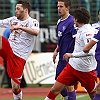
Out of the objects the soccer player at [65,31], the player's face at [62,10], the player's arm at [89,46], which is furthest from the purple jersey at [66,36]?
the player's arm at [89,46]

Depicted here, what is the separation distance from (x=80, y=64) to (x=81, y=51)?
0.30 m

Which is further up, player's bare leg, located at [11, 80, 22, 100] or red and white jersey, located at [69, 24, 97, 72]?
red and white jersey, located at [69, 24, 97, 72]

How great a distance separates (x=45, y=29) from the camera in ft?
68.5

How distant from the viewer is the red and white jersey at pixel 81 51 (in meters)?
9.86

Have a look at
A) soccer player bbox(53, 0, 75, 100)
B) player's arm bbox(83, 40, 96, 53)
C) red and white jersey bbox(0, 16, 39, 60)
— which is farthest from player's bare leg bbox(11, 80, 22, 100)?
player's arm bbox(83, 40, 96, 53)

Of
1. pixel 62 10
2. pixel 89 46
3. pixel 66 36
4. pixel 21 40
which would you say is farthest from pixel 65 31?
→ pixel 89 46

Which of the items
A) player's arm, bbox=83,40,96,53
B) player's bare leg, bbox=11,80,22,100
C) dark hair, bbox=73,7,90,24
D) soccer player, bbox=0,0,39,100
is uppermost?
dark hair, bbox=73,7,90,24

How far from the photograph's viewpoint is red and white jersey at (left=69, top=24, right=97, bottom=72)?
32.4 ft

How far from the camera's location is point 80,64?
1020 cm

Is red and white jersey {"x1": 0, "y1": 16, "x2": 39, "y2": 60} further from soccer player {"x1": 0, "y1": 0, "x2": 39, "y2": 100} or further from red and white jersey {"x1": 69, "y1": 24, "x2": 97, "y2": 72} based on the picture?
red and white jersey {"x1": 69, "y1": 24, "x2": 97, "y2": 72}

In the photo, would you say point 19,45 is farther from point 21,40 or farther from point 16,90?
point 16,90

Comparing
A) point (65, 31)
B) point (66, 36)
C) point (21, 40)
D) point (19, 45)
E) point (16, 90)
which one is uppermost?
point (65, 31)

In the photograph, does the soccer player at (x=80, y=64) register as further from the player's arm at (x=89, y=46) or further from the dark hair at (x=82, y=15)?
the player's arm at (x=89, y=46)

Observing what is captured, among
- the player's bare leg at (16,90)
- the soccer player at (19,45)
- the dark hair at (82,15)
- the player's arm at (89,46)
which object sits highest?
the dark hair at (82,15)
